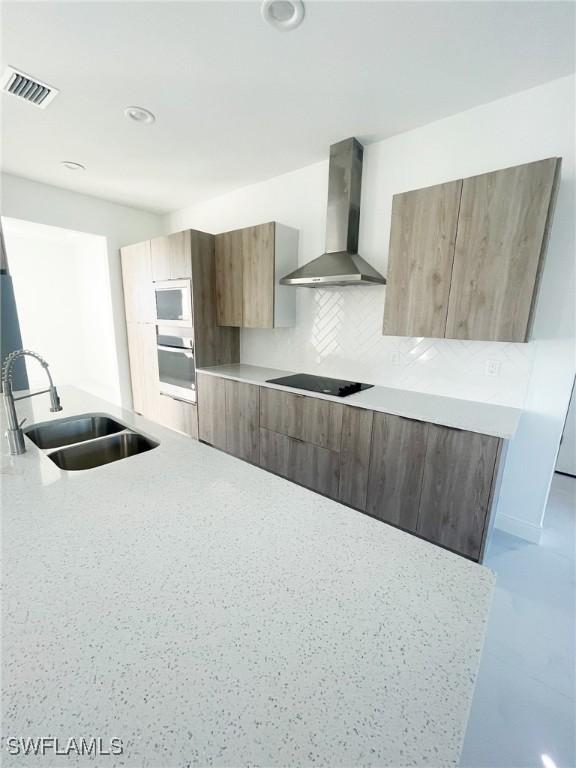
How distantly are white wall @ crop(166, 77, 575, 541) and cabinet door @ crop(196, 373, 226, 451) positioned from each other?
34.6 inches

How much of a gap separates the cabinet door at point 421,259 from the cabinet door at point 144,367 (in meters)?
2.70

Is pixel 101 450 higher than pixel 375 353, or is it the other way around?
pixel 375 353

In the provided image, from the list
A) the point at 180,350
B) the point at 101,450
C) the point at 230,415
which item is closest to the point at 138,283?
the point at 180,350

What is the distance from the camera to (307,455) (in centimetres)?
248

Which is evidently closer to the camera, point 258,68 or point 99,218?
point 258,68

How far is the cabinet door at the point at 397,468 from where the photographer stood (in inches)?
75.9

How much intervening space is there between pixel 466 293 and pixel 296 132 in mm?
1635

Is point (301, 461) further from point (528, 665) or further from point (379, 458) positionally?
point (528, 665)

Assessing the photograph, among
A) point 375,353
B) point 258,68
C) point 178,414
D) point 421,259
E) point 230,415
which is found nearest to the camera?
point 258,68

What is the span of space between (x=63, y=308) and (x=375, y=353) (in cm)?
554

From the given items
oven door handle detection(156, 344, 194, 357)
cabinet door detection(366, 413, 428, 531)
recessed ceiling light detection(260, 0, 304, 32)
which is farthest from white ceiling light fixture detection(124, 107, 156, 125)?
cabinet door detection(366, 413, 428, 531)

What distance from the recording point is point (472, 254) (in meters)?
1.76

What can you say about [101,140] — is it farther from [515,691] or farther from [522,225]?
[515,691]

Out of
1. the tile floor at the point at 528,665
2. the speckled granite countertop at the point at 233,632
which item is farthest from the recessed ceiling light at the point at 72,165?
the tile floor at the point at 528,665
